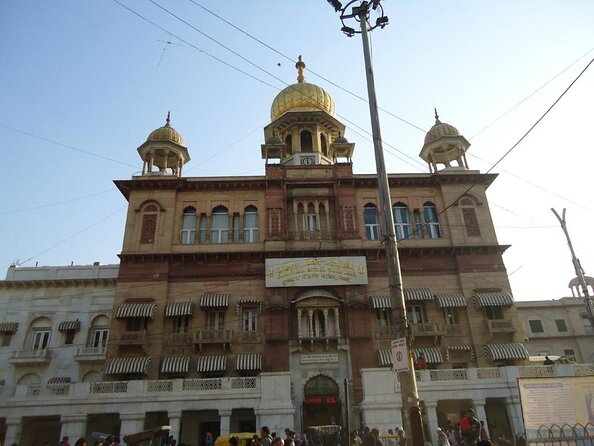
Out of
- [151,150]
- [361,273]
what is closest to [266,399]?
[361,273]

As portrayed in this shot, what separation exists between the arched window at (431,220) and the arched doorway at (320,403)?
1130cm

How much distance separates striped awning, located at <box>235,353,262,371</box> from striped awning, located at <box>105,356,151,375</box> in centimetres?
474

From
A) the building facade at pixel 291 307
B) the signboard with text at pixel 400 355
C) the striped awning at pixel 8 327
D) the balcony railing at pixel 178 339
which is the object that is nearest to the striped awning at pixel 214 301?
the building facade at pixel 291 307

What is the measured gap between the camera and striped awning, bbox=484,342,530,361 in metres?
23.0

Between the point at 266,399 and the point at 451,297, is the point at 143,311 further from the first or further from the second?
the point at 451,297

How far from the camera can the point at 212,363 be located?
22875 millimetres

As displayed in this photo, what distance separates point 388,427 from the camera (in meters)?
18.9

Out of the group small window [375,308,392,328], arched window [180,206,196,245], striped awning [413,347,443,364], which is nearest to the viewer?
striped awning [413,347,443,364]

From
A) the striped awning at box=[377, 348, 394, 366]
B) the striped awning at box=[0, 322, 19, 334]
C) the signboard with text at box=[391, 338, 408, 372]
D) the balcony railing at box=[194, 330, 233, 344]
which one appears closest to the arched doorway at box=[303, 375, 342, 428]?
the striped awning at box=[377, 348, 394, 366]

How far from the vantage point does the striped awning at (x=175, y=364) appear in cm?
2256

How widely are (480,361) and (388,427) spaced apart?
7665 mm

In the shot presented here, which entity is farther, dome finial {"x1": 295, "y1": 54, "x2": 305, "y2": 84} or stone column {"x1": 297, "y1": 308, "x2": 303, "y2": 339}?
dome finial {"x1": 295, "y1": 54, "x2": 305, "y2": 84}

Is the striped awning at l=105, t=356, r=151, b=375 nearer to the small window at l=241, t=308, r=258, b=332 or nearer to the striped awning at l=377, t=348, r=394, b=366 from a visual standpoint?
the small window at l=241, t=308, r=258, b=332

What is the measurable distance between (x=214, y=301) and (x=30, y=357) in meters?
13.6
